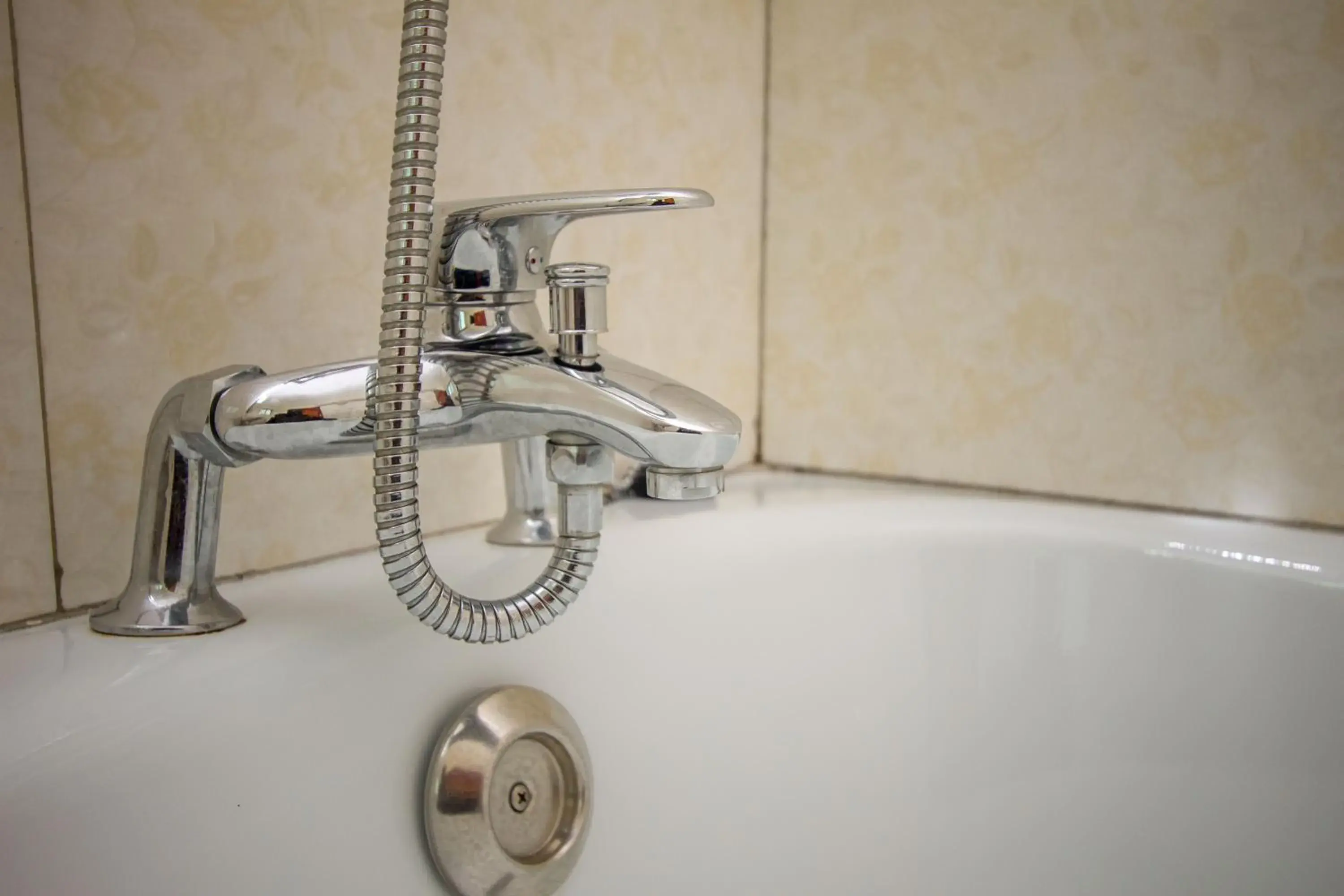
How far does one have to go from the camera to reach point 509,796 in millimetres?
519

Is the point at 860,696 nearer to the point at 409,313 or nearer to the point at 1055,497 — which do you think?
the point at 1055,497

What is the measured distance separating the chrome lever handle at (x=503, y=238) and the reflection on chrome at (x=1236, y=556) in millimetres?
427

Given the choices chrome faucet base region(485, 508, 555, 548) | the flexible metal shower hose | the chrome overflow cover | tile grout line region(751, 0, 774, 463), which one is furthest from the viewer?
tile grout line region(751, 0, 774, 463)

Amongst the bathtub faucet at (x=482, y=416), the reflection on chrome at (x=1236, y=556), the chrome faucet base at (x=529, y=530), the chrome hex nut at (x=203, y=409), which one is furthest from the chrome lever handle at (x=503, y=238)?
the reflection on chrome at (x=1236, y=556)

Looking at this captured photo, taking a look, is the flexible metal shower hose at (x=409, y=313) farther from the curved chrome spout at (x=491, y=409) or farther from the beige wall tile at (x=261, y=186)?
the beige wall tile at (x=261, y=186)

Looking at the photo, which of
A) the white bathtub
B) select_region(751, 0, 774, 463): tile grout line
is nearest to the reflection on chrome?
the white bathtub

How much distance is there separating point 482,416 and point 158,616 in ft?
0.57

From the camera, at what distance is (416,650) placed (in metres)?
0.51

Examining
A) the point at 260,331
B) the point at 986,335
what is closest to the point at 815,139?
the point at 986,335

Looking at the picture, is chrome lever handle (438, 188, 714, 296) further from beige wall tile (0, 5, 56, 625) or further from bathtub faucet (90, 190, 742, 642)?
beige wall tile (0, 5, 56, 625)

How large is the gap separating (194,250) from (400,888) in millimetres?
333

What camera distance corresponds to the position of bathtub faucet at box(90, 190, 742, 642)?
1.38ft

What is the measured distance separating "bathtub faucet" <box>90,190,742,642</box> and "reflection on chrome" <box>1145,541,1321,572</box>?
39 centimetres

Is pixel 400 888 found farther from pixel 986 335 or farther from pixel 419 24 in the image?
pixel 986 335
